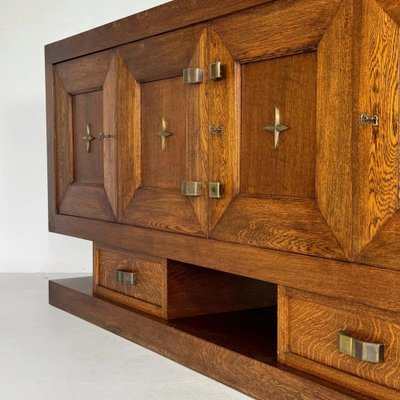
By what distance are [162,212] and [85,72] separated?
2.17 ft

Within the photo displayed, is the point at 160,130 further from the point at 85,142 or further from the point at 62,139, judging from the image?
the point at 62,139

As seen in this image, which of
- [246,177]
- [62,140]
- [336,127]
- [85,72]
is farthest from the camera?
[62,140]

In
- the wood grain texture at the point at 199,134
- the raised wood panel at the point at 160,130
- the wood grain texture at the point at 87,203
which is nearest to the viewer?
the wood grain texture at the point at 199,134

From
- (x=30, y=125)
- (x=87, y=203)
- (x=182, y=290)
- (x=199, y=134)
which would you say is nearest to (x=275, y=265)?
(x=199, y=134)

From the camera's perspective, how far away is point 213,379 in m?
1.86

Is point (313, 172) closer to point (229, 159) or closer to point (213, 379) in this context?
point (229, 159)

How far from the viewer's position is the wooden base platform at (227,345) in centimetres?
162

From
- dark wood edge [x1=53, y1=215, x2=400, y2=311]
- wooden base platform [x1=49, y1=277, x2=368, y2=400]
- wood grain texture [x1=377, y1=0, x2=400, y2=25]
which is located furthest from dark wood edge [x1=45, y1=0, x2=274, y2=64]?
wooden base platform [x1=49, y1=277, x2=368, y2=400]

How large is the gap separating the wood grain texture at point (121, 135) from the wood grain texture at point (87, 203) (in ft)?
0.13

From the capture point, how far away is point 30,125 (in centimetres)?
368

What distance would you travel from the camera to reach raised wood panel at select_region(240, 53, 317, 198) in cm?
160

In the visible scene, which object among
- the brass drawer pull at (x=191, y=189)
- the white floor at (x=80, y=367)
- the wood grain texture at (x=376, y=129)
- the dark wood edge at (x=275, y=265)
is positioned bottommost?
the white floor at (x=80, y=367)

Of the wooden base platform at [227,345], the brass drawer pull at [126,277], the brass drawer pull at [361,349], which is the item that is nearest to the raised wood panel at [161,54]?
the brass drawer pull at [126,277]

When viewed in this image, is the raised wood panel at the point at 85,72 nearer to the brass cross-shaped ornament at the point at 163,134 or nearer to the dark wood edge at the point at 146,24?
the dark wood edge at the point at 146,24
